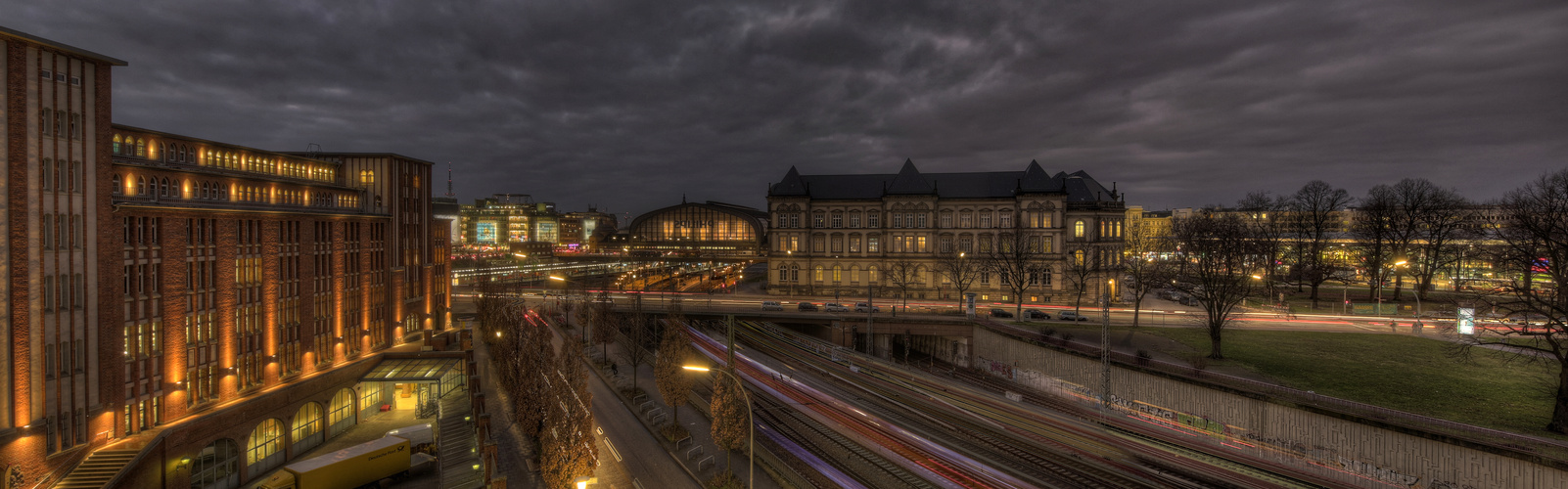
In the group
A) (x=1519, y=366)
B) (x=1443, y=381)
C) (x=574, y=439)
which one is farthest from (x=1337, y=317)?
(x=574, y=439)

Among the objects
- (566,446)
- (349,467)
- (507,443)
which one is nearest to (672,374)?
(507,443)

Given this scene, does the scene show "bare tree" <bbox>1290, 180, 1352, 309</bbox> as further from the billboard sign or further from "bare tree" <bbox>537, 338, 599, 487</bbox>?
"bare tree" <bbox>537, 338, 599, 487</bbox>

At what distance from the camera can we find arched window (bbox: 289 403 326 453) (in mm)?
32906

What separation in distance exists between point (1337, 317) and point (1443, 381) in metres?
25.9

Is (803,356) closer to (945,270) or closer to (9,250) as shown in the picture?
(945,270)

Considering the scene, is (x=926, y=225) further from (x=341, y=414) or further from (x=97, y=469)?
(x=97, y=469)

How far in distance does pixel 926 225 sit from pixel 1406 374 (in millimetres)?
47253

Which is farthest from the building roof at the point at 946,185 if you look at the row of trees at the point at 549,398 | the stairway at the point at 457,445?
the stairway at the point at 457,445

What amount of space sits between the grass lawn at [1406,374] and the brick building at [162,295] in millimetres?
57012

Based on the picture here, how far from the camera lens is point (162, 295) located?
27.7m

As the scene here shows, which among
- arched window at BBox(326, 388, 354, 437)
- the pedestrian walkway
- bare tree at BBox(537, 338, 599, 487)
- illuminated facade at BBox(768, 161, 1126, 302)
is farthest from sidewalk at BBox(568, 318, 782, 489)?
illuminated facade at BBox(768, 161, 1126, 302)

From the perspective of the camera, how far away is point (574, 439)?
2323 centimetres

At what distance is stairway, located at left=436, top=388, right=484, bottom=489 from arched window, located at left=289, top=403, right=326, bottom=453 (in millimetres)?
6139

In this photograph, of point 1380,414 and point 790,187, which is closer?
point 1380,414
